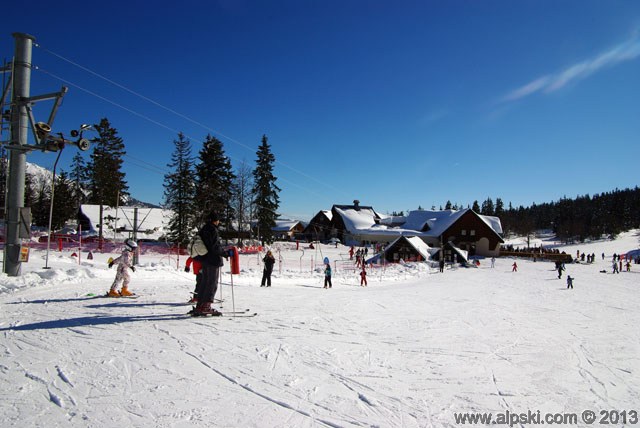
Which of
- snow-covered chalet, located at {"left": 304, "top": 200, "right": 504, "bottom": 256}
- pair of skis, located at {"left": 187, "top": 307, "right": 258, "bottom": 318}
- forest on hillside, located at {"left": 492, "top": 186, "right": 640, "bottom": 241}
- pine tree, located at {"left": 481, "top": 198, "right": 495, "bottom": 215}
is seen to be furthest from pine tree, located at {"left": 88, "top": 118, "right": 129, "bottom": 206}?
pine tree, located at {"left": 481, "top": 198, "right": 495, "bottom": 215}

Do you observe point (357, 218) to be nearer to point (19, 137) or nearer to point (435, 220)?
point (435, 220)

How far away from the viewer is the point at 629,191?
14500 centimetres

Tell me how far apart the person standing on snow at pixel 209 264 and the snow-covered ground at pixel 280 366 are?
0.47m

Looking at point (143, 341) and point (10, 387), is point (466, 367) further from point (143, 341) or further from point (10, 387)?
point (10, 387)

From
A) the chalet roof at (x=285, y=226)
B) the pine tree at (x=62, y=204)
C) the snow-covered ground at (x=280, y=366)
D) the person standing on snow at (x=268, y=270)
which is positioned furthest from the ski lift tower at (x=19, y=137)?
the chalet roof at (x=285, y=226)

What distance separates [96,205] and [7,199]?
46.4 meters

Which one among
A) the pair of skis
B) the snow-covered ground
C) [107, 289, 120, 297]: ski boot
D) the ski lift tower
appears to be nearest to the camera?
the snow-covered ground

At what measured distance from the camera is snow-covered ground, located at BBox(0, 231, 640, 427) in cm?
341

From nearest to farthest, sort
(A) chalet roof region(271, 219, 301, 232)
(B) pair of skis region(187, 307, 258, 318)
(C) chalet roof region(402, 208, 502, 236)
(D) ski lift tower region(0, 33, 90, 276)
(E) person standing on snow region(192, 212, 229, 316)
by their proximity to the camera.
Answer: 1. (E) person standing on snow region(192, 212, 229, 316)
2. (B) pair of skis region(187, 307, 258, 318)
3. (D) ski lift tower region(0, 33, 90, 276)
4. (C) chalet roof region(402, 208, 502, 236)
5. (A) chalet roof region(271, 219, 301, 232)

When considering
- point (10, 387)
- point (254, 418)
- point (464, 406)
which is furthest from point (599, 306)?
point (10, 387)

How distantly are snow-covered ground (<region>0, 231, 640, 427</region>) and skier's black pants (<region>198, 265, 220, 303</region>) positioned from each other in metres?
0.57

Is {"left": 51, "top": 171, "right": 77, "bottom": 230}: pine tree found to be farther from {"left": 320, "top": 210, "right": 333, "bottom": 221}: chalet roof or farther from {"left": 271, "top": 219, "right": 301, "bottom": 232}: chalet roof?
{"left": 320, "top": 210, "right": 333, "bottom": 221}: chalet roof

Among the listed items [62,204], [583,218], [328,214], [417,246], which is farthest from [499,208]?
[62,204]

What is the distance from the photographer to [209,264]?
Answer: 6.72 metres
